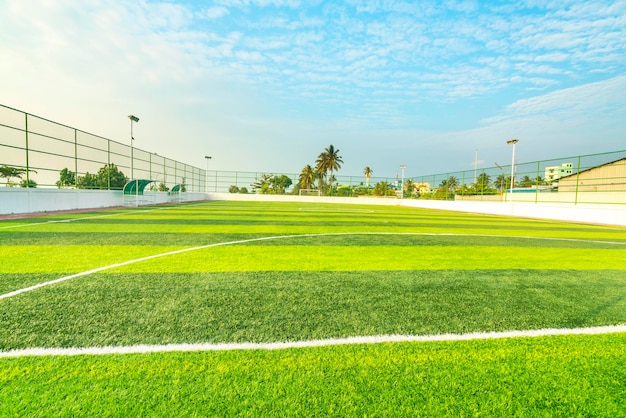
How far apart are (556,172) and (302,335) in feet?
71.5

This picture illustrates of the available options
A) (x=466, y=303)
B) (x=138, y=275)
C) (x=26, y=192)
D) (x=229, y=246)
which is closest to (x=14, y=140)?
(x=26, y=192)

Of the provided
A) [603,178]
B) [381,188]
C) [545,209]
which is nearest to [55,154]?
[545,209]

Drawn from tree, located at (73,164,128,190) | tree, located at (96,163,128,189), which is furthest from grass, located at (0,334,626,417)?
tree, located at (96,163,128,189)

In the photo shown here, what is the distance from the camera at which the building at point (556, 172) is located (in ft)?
54.1

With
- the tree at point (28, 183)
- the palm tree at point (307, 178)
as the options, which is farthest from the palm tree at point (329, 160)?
the tree at point (28, 183)

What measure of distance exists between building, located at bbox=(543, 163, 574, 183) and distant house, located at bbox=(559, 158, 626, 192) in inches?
19.0

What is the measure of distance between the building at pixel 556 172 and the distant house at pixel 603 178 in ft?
1.58

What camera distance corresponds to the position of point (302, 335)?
2.08 meters

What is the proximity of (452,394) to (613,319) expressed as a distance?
2170 mm

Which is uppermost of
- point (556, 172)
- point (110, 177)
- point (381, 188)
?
point (556, 172)

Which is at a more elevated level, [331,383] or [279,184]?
[279,184]

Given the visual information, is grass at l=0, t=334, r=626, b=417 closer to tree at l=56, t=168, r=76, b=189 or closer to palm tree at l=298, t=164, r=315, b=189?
tree at l=56, t=168, r=76, b=189

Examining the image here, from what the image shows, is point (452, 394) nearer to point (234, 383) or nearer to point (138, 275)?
point (234, 383)

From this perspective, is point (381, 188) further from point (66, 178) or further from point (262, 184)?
point (66, 178)
